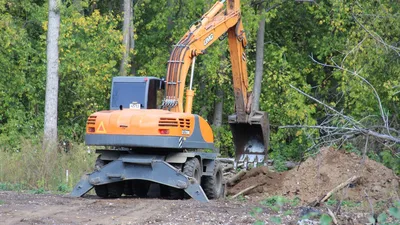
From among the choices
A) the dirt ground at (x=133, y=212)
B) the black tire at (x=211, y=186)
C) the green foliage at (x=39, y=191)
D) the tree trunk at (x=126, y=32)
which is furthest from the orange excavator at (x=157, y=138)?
the tree trunk at (x=126, y=32)

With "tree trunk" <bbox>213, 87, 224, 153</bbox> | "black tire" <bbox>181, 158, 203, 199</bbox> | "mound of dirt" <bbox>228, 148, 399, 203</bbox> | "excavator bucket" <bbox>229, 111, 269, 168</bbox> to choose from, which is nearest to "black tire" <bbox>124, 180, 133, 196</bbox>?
"black tire" <bbox>181, 158, 203, 199</bbox>

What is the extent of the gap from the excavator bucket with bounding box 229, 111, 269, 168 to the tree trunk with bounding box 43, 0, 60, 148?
5.15 m

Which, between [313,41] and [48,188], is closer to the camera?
[48,188]

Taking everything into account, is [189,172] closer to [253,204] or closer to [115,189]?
[253,204]

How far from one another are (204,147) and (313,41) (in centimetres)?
1652

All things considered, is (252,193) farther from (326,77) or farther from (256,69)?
(326,77)

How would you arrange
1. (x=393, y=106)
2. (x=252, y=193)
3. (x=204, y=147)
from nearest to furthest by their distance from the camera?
(x=204, y=147)
(x=252, y=193)
(x=393, y=106)

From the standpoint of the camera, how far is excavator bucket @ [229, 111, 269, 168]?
2327 centimetres

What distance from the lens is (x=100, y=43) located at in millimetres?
30766

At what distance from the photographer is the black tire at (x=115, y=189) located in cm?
1800

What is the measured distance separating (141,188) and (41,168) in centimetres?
391

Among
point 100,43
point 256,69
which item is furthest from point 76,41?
point 256,69

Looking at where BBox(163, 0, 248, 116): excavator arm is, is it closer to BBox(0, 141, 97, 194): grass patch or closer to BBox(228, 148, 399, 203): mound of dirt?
BBox(228, 148, 399, 203): mound of dirt

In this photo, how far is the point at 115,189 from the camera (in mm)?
18047
